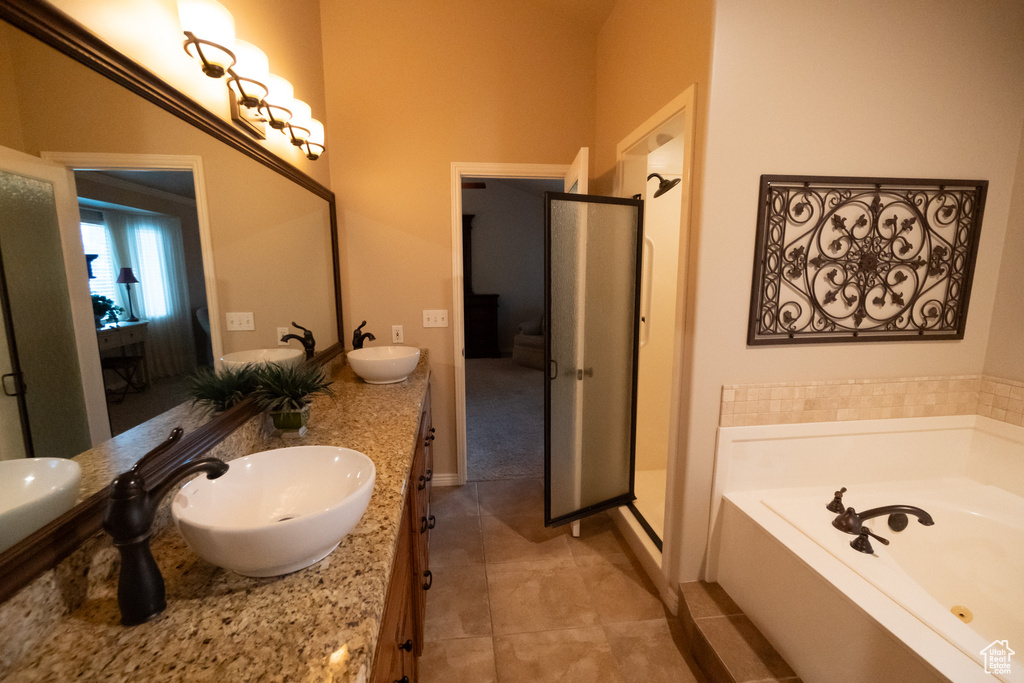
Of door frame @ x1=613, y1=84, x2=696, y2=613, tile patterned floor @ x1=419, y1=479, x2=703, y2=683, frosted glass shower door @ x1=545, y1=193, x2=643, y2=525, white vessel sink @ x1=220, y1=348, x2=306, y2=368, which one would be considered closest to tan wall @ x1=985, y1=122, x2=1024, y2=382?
door frame @ x1=613, y1=84, x2=696, y2=613

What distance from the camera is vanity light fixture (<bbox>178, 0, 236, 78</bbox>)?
1137mm

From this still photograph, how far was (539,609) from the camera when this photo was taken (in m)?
1.90

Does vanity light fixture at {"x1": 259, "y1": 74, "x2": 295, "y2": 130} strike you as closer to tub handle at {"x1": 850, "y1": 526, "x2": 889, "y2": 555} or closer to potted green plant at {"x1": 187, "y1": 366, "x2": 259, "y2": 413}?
potted green plant at {"x1": 187, "y1": 366, "x2": 259, "y2": 413}

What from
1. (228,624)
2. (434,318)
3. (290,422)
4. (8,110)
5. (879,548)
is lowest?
(879,548)

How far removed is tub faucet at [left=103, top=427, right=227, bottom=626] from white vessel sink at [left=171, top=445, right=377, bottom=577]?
50 mm

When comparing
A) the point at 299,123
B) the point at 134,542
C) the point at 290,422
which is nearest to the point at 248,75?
the point at 299,123

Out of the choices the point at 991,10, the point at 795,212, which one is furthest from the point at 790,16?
the point at 991,10

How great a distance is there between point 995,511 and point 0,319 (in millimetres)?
2937

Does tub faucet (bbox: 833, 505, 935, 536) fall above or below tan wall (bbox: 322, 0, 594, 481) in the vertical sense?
below

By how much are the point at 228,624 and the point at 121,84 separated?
3.73 feet

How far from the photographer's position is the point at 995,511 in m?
1.66

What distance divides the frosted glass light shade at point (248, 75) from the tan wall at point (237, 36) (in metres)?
0.08

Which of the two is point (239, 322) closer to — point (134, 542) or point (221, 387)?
point (221, 387)

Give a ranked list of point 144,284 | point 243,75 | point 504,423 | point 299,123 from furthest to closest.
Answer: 1. point 504,423
2. point 299,123
3. point 243,75
4. point 144,284
